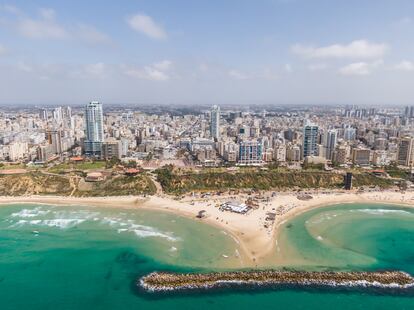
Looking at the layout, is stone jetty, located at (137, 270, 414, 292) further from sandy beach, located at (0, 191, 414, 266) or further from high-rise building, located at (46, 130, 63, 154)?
high-rise building, located at (46, 130, 63, 154)

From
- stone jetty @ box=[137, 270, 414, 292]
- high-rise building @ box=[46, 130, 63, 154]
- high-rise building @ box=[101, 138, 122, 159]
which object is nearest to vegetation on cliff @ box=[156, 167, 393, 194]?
high-rise building @ box=[101, 138, 122, 159]

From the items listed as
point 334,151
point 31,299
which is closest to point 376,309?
point 31,299

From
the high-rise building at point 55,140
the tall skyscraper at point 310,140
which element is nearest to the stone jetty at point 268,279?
the tall skyscraper at point 310,140

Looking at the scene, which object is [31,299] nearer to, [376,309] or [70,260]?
[70,260]

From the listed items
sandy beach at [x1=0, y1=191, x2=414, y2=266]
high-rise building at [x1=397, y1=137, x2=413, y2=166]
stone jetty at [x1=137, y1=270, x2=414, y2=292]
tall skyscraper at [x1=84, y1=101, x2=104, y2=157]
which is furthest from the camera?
tall skyscraper at [x1=84, y1=101, x2=104, y2=157]

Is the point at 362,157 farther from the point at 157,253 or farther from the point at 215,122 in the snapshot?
the point at 157,253

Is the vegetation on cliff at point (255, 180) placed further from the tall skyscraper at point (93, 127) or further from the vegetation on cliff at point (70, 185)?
the tall skyscraper at point (93, 127)
